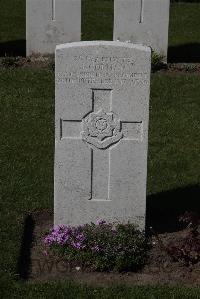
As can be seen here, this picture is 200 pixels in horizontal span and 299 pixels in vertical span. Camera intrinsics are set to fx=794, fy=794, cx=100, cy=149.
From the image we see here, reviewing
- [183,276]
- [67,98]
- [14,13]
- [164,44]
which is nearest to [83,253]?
[183,276]

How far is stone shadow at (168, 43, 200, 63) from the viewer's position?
Result: 1544 centimetres

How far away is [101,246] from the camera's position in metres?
6.97

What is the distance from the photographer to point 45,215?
26.6ft

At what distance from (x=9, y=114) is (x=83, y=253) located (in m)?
5.08

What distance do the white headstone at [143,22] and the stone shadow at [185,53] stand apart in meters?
0.83

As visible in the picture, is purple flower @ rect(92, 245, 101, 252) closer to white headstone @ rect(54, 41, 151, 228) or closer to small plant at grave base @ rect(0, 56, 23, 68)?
white headstone @ rect(54, 41, 151, 228)

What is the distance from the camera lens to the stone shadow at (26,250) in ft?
22.6

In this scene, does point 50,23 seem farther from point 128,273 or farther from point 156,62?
point 128,273

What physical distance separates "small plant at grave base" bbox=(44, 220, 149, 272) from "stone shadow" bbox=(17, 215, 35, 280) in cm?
21

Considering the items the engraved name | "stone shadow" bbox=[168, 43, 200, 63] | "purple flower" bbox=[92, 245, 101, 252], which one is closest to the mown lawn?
"stone shadow" bbox=[168, 43, 200, 63]

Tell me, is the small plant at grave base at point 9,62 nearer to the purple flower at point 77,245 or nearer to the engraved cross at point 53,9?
the engraved cross at point 53,9

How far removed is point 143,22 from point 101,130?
25.2 feet

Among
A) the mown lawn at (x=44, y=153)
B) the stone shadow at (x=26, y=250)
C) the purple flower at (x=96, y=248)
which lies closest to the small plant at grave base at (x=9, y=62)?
the mown lawn at (x=44, y=153)

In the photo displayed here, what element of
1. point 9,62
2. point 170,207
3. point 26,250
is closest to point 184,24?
point 9,62
